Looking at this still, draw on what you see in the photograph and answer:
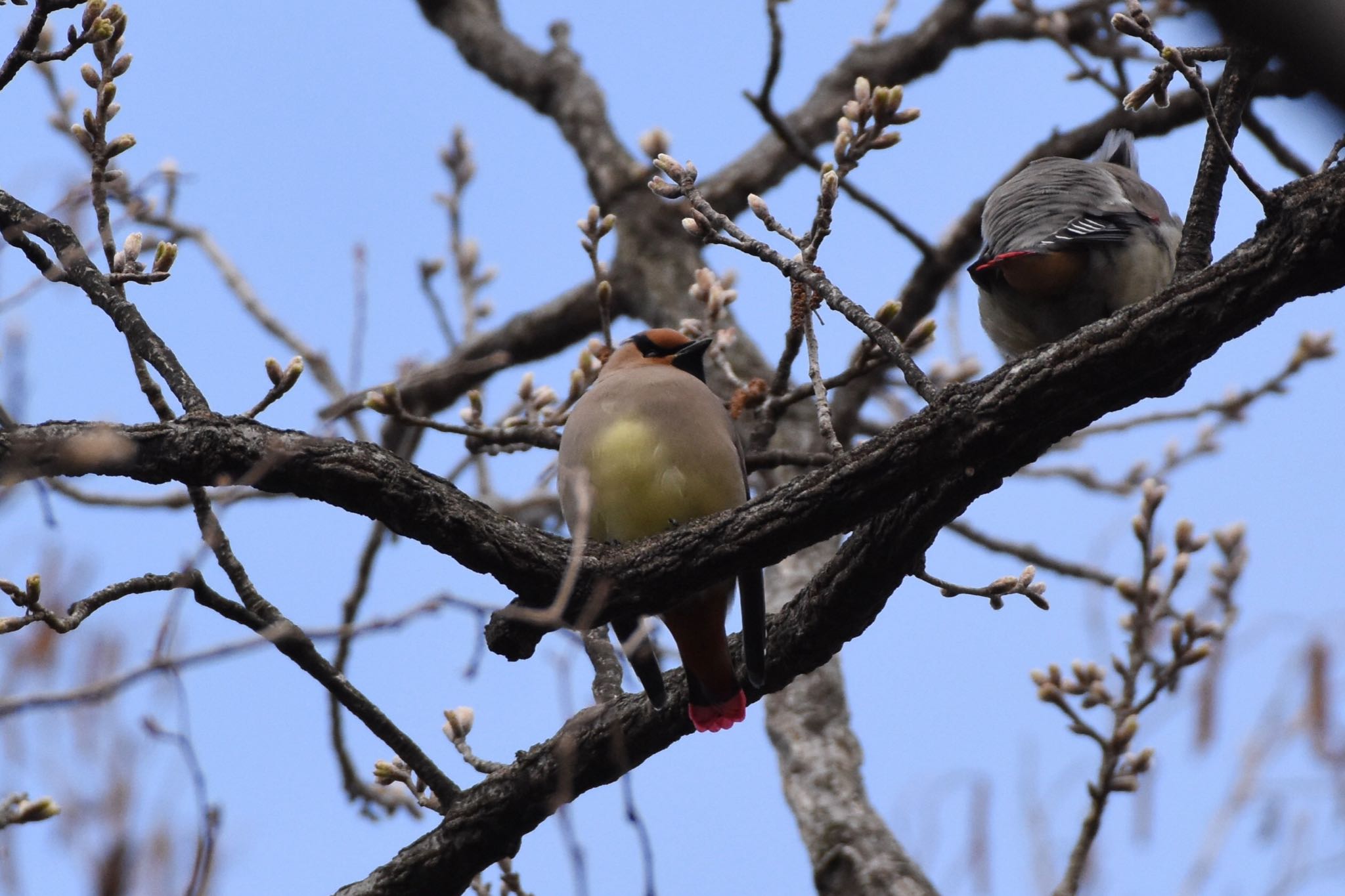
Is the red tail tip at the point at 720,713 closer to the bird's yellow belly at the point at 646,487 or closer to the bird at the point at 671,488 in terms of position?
the bird at the point at 671,488

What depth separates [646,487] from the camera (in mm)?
4492

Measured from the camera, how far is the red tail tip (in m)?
4.21

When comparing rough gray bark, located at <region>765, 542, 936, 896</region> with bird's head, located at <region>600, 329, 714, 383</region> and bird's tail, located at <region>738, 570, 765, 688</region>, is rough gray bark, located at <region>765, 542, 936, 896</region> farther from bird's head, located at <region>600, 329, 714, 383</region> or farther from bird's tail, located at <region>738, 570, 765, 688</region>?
bird's tail, located at <region>738, 570, 765, 688</region>

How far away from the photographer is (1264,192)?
3.06 metres

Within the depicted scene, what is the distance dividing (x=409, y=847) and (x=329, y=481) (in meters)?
1.25

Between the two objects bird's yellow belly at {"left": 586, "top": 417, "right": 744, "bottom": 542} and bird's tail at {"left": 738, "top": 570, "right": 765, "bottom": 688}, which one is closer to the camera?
bird's tail at {"left": 738, "top": 570, "right": 765, "bottom": 688}

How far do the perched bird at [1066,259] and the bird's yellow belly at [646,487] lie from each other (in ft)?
3.92

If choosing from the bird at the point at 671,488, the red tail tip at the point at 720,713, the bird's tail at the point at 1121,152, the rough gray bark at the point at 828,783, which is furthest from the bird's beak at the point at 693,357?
the bird's tail at the point at 1121,152

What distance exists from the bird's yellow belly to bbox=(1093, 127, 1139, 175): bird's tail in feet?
10.3

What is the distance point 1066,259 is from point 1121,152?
6.83ft

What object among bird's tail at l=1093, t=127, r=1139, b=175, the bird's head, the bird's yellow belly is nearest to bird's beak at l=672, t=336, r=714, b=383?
the bird's head

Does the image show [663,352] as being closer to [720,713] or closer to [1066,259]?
[1066,259]

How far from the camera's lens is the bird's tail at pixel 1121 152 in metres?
6.75

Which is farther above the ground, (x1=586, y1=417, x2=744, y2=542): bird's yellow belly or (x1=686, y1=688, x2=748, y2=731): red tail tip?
(x1=586, y1=417, x2=744, y2=542): bird's yellow belly
